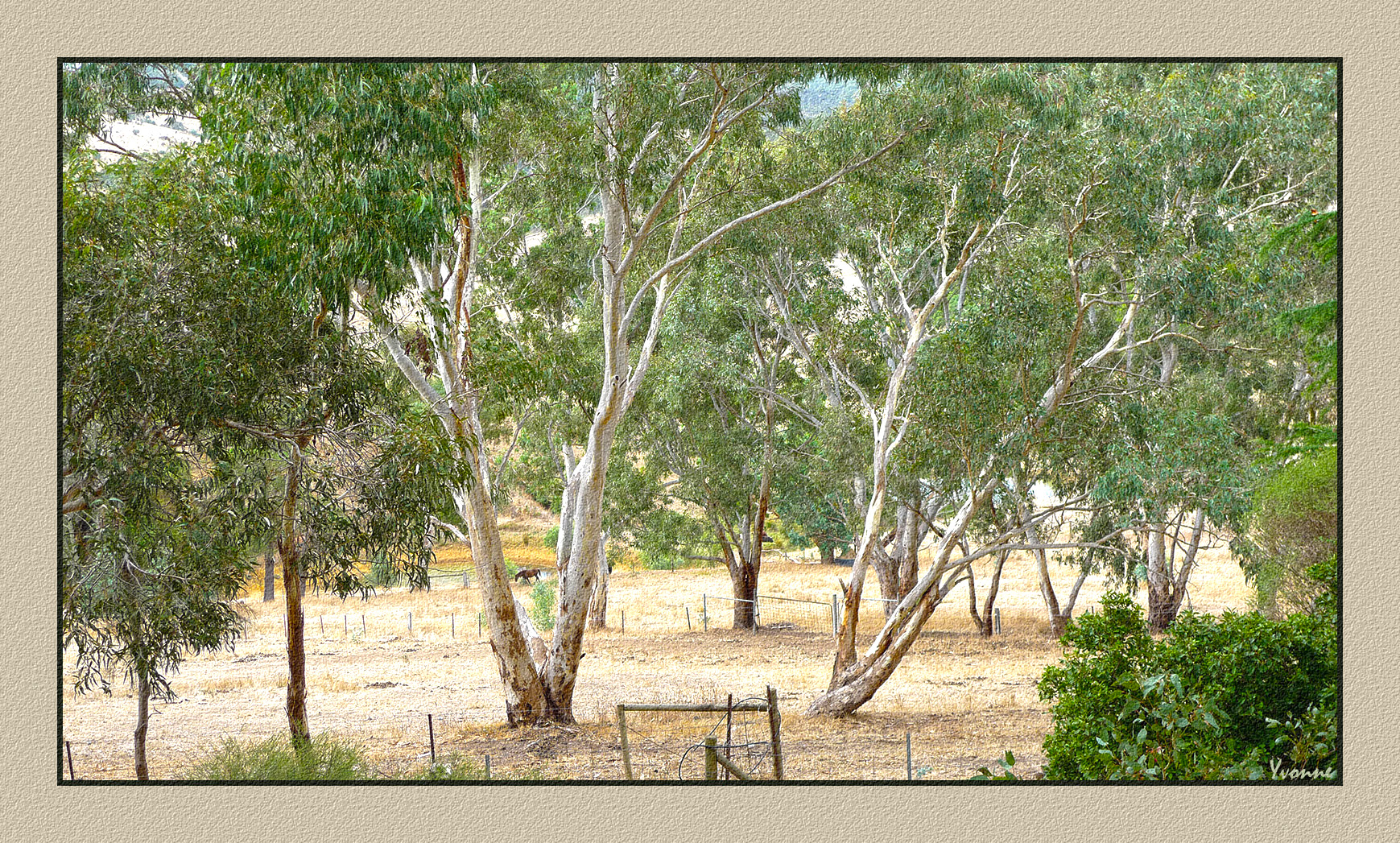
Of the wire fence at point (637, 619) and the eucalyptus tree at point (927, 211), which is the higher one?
the eucalyptus tree at point (927, 211)

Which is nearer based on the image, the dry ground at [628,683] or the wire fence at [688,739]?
the wire fence at [688,739]

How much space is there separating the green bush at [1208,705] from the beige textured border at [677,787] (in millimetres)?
107

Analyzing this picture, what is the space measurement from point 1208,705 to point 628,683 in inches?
306

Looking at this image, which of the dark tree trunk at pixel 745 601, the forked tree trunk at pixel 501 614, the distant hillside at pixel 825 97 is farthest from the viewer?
the dark tree trunk at pixel 745 601

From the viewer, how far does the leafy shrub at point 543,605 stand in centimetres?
1541

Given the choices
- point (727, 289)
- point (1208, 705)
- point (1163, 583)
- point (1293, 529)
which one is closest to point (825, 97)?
point (1293, 529)

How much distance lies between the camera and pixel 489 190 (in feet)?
31.5

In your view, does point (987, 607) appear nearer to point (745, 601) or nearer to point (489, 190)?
point (745, 601)

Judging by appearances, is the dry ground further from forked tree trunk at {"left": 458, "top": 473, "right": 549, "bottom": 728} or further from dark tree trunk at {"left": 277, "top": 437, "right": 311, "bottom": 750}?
dark tree trunk at {"left": 277, "top": 437, "right": 311, "bottom": 750}

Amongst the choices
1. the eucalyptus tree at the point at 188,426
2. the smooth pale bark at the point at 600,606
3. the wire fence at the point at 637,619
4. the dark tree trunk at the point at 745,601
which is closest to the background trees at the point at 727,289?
the eucalyptus tree at the point at 188,426

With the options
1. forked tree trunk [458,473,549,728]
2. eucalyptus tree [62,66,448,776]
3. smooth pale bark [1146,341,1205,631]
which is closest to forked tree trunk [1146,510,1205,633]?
smooth pale bark [1146,341,1205,631]

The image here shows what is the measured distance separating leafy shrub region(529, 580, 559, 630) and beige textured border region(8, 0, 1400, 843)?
439 inches

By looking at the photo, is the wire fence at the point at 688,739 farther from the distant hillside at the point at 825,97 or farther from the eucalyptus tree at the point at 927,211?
the distant hillside at the point at 825,97

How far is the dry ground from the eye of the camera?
6363 millimetres
